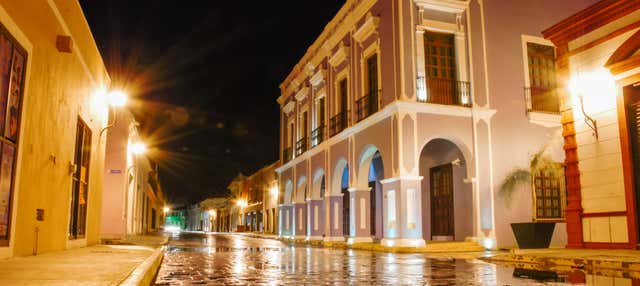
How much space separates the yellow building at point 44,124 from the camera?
6645 millimetres

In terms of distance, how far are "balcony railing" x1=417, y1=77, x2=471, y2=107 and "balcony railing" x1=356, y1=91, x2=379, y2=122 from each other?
200 cm

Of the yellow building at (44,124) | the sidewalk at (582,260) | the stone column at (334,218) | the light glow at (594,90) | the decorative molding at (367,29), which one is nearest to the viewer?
the yellow building at (44,124)

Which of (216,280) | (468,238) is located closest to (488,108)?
(468,238)

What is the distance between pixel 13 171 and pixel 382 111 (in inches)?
467

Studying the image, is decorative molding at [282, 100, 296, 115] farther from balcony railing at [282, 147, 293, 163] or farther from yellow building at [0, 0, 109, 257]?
yellow building at [0, 0, 109, 257]

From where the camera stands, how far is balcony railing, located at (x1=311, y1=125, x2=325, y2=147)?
2467 cm

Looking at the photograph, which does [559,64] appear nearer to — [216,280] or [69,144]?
[216,280]

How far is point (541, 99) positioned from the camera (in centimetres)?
1856

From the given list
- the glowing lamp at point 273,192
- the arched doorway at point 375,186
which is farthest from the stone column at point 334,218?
the glowing lamp at point 273,192

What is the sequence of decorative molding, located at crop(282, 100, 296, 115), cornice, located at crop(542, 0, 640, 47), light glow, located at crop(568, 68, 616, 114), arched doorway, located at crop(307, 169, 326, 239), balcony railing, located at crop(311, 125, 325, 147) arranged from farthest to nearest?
1. decorative molding, located at crop(282, 100, 296, 115)
2. arched doorway, located at crop(307, 169, 326, 239)
3. balcony railing, located at crop(311, 125, 325, 147)
4. light glow, located at crop(568, 68, 616, 114)
5. cornice, located at crop(542, 0, 640, 47)

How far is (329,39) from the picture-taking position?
23.1m

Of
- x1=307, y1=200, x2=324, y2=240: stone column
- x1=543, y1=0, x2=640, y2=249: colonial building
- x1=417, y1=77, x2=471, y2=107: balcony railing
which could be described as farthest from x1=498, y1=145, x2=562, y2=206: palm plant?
x1=307, y1=200, x2=324, y2=240: stone column

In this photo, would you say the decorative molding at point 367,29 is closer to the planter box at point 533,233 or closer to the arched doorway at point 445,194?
the arched doorway at point 445,194

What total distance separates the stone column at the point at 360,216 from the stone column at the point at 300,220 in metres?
7.68
